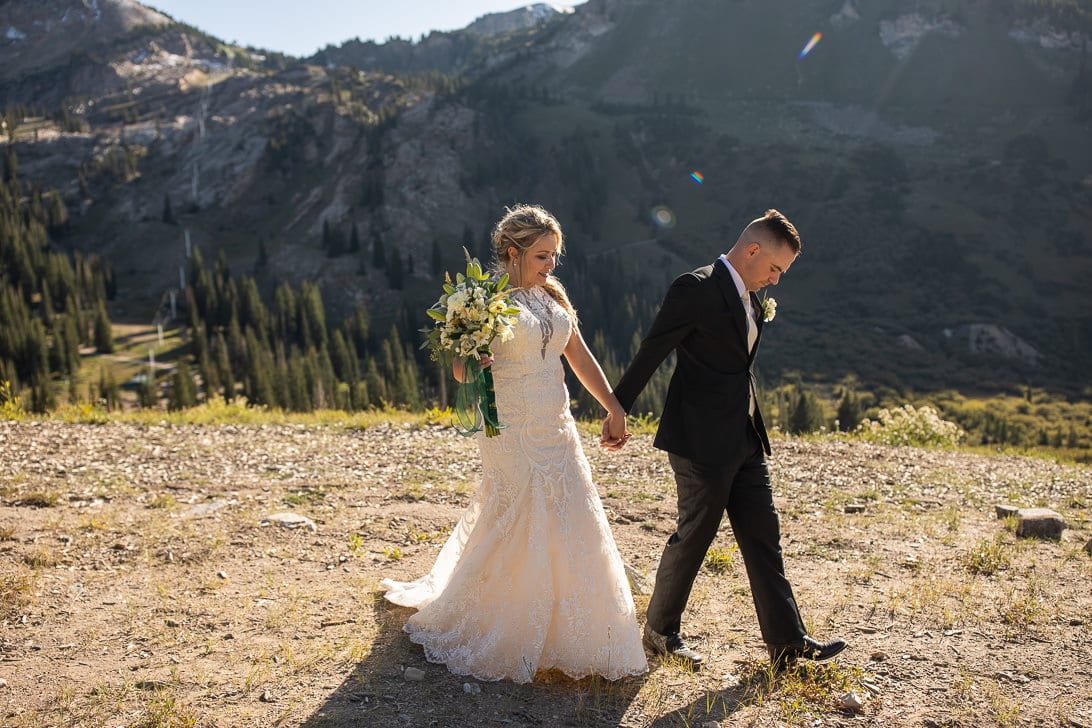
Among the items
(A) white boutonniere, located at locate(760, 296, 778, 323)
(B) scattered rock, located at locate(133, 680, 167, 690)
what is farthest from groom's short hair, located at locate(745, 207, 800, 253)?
(B) scattered rock, located at locate(133, 680, 167, 690)

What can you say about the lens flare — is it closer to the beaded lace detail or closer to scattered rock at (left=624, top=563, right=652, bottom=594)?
scattered rock at (left=624, top=563, right=652, bottom=594)

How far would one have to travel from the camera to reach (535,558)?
18.6 ft

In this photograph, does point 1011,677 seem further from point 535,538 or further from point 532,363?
point 532,363

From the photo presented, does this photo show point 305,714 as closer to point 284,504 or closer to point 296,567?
point 296,567

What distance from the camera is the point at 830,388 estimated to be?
114 metres

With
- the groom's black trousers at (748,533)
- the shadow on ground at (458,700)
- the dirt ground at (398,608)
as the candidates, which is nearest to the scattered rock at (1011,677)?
the dirt ground at (398,608)

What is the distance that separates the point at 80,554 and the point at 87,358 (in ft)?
443

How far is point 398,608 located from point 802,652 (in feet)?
11.1

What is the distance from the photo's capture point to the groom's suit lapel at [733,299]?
557cm

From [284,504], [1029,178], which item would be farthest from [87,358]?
[1029,178]

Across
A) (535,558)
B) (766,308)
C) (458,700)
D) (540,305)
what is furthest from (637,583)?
(540,305)

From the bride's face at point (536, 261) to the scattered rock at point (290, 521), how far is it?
4725 mm

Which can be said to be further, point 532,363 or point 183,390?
point 183,390

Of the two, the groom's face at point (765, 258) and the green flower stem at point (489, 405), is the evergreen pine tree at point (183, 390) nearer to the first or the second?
the green flower stem at point (489, 405)
